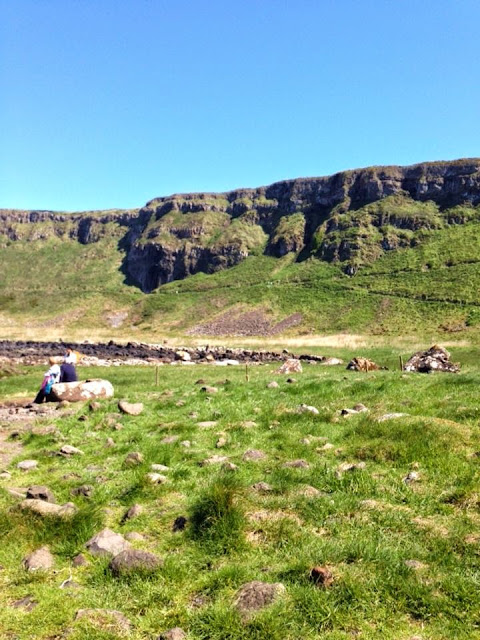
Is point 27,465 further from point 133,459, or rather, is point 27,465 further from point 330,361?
point 330,361

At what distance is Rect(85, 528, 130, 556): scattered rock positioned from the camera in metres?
6.00

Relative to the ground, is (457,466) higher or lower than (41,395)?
higher

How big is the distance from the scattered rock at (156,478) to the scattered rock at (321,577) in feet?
12.9

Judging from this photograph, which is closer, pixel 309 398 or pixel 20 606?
pixel 20 606

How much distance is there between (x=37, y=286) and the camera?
17625 cm

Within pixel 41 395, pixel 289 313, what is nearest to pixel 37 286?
pixel 289 313

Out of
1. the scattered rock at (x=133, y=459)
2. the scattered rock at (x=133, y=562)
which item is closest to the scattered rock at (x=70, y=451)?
the scattered rock at (x=133, y=459)

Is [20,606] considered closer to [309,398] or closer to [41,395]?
[309,398]

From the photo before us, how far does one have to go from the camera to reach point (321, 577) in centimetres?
496

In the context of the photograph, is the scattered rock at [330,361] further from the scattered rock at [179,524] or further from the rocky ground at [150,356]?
the scattered rock at [179,524]

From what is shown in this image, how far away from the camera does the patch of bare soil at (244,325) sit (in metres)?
94.1

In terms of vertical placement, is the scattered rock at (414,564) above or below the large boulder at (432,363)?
above

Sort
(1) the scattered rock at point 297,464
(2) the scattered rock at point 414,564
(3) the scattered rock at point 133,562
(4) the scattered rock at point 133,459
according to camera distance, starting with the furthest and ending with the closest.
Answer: (4) the scattered rock at point 133,459, (1) the scattered rock at point 297,464, (3) the scattered rock at point 133,562, (2) the scattered rock at point 414,564

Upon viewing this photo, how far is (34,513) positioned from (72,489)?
139cm
